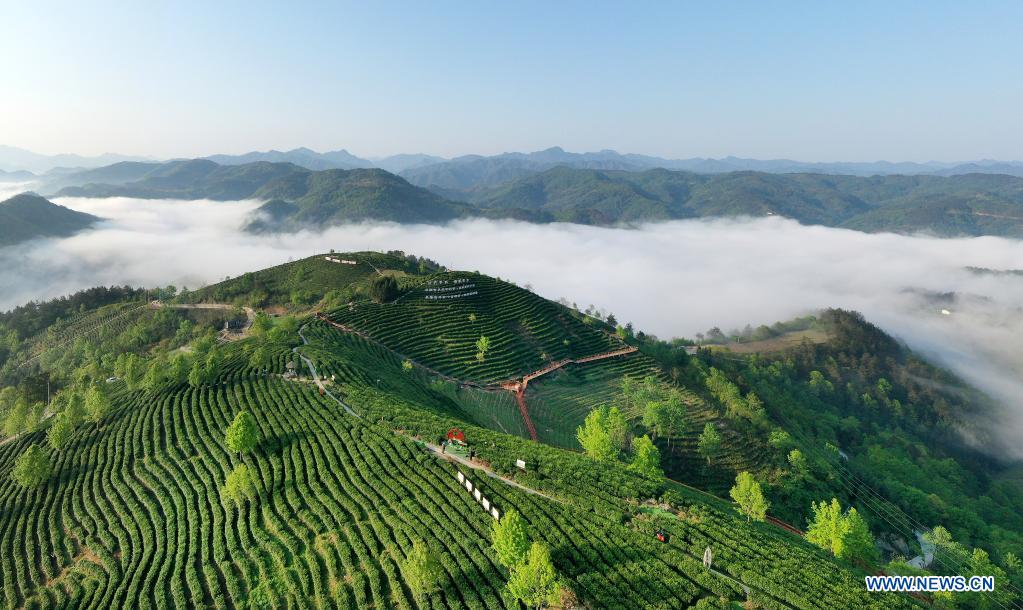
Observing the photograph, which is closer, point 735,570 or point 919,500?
point 735,570

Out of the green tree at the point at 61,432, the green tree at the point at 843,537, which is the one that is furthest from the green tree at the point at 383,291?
the green tree at the point at 843,537

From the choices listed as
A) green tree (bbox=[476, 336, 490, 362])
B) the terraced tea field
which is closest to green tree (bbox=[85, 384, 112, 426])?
the terraced tea field

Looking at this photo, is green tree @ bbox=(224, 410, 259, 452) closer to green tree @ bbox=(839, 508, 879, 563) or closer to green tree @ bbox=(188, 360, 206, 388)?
green tree @ bbox=(188, 360, 206, 388)

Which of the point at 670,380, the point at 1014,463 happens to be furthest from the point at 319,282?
the point at 1014,463

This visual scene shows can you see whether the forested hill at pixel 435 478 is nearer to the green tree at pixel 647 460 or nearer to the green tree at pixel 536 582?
the green tree at pixel 536 582

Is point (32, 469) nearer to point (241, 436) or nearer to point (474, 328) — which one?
point (241, 436)

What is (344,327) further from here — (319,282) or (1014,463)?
(1014,463)

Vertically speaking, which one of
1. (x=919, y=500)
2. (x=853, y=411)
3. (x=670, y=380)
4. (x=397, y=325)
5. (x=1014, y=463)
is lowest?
(x=1014, y=463)

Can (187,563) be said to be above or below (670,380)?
above

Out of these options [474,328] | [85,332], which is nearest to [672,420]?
[474,328]
